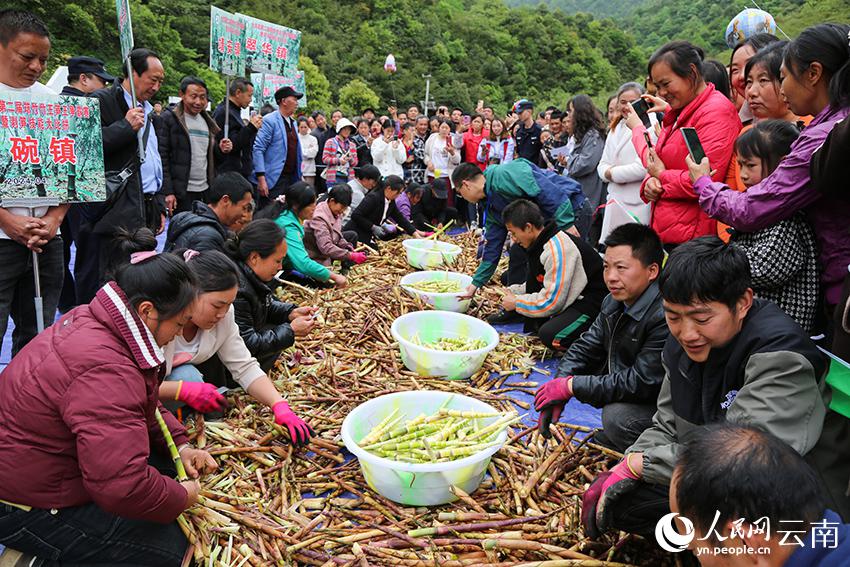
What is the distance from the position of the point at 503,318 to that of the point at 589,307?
1.01 metres

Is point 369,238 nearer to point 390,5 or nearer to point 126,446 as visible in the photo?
point 126,446

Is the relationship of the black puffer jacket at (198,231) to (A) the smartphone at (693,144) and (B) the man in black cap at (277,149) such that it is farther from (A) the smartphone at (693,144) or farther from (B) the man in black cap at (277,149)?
(B) the man in black cap at (277,149)

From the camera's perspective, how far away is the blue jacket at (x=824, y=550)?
1.21 m

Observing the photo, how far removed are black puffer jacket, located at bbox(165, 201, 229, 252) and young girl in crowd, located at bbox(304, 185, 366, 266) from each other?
96.4 inches

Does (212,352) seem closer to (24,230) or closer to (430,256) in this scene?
(24,230)

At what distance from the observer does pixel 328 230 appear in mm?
6340

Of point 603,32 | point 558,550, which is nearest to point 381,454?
point 558,550

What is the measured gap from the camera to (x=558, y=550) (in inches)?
79.7

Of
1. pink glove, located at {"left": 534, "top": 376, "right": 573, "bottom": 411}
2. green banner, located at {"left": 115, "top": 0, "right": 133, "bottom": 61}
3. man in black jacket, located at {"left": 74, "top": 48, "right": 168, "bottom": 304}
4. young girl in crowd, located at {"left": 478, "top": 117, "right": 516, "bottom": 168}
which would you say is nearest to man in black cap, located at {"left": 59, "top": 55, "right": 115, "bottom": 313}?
man in black jacket, located at {"left": 74, "top": 48, "right": 168, "bottom": 304}

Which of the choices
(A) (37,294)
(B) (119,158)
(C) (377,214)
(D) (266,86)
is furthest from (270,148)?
(D) (266,86)

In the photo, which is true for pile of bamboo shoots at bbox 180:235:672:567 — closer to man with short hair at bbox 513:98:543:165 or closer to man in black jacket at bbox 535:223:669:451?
man in black jacket at bbox 535:223:669:451

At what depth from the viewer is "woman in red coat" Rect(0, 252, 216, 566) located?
1.71m

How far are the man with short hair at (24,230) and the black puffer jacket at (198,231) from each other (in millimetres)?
641

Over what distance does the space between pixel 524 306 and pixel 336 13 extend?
149 feet
